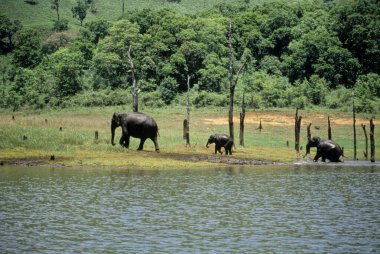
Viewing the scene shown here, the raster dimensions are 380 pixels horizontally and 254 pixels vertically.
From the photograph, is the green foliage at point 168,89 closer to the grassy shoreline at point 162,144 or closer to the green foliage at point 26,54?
the grassy shoreline at point 162,144

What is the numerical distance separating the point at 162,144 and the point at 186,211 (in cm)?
2311

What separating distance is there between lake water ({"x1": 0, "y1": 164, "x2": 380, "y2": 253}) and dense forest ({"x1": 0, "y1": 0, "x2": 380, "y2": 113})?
45.9 meters

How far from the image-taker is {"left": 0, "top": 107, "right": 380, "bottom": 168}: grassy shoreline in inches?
1614

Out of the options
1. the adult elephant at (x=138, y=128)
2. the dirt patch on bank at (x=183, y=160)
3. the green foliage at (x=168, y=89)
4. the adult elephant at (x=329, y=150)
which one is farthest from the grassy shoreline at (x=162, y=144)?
the green foliage at (x=168, y=89)

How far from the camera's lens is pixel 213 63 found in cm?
9375

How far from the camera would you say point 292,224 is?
2272 centimetres

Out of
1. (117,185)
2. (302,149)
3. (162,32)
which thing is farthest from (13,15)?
(117,185)

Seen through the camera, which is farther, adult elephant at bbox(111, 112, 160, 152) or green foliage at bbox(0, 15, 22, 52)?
green foliage at bbox(0, 15, 22, 52)

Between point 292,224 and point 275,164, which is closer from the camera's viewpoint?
point 292,224

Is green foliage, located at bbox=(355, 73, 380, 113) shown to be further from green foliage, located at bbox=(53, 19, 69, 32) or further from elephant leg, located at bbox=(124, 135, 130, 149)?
green foliage, located at bbox=(53, 19, 69, 32)

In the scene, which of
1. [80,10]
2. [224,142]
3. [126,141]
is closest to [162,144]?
[126,141]

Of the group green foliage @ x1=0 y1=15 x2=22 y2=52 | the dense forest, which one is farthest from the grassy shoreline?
green foliage @ x1=0 y1=15 x2=22 y2=52

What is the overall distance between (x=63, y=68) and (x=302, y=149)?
1849 inches

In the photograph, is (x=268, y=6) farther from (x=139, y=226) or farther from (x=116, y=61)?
(x=139, y=226)
